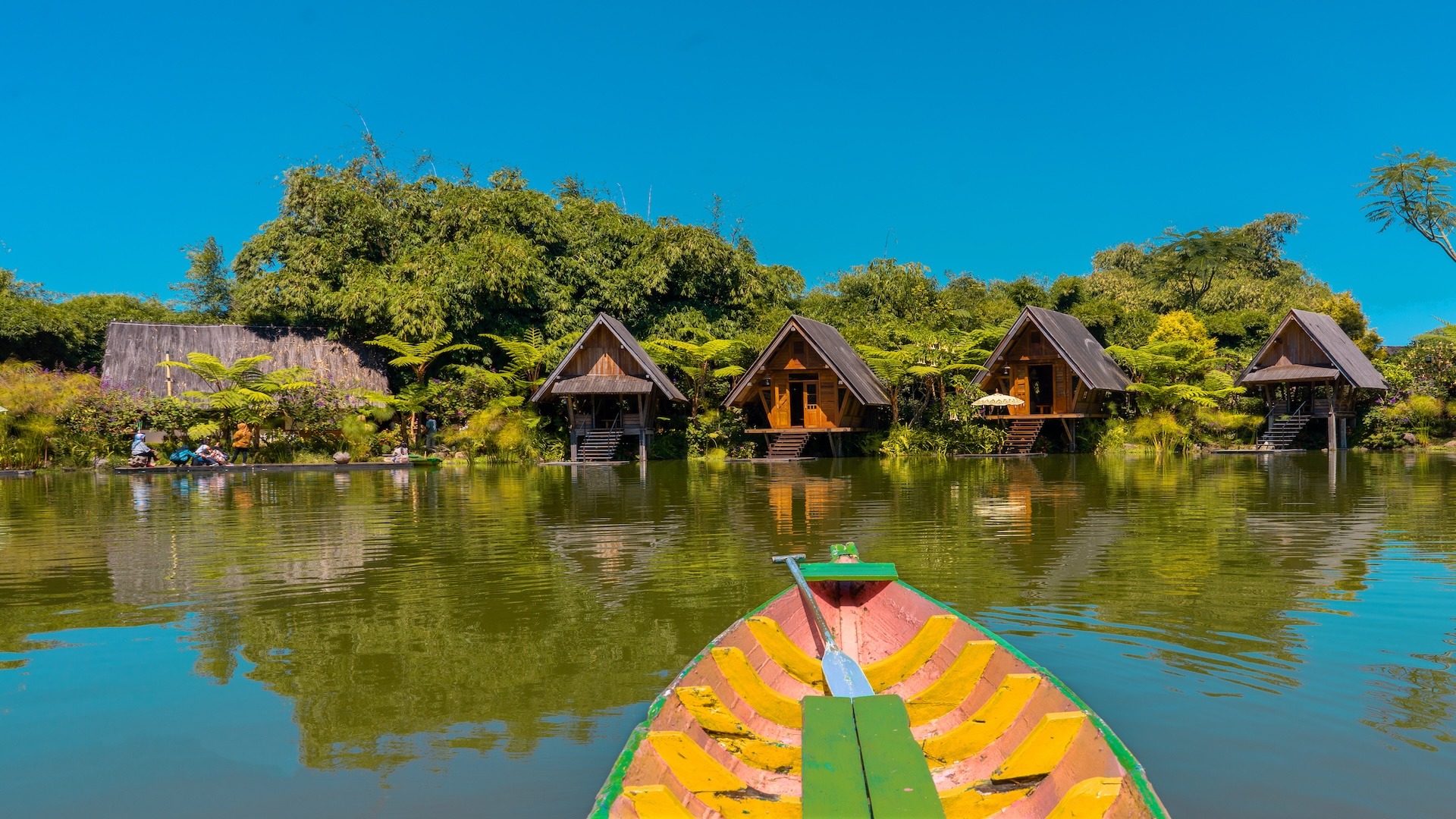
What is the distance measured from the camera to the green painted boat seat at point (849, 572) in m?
6.01

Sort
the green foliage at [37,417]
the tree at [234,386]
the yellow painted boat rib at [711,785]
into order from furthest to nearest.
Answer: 1. the tree at [234,386]
2. the green foliage at [37,417]
3. the yellow painted boat rib at [711,785]

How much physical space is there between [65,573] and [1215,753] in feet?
32.4

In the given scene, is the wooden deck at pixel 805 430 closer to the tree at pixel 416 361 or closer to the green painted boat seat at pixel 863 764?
the tree at pixel 416 361

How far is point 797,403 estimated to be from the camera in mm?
30438

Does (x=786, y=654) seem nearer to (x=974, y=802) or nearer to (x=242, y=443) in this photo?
(x=974, y=802)

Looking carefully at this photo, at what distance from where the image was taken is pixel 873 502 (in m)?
15.2

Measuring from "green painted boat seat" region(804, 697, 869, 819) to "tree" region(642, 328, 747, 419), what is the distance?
989 inches

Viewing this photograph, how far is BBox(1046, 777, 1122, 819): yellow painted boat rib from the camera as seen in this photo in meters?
2.94

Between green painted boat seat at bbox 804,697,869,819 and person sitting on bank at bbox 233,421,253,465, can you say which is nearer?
green painted boat seat at bbox 804,697,869,819

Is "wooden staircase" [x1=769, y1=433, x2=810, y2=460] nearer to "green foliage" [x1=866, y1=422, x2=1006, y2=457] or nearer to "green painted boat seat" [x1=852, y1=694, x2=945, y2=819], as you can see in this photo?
"green foliage" [x1=866, y1=422, x2=1006, y2=457]

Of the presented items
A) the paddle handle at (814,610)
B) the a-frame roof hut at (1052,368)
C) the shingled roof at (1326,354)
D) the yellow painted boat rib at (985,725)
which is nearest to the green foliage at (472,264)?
the a-frame roof hut at (1052,368)

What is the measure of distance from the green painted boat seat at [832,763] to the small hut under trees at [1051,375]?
83.4ft

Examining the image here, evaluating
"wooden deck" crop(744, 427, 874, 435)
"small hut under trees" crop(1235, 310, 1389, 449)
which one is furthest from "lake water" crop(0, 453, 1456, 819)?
"small hut under trees" crop(1235, 310, 1389, 449)

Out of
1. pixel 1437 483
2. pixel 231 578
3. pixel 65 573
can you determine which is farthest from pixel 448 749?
pixel 1437 483
